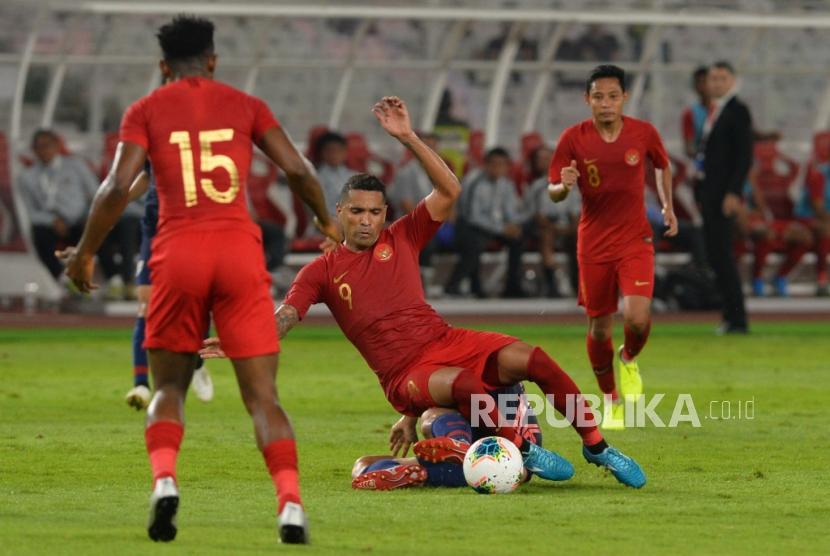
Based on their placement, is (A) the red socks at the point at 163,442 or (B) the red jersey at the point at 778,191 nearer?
(A) the red socks at the point at 163,442

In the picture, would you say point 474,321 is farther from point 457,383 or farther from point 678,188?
point 457,383

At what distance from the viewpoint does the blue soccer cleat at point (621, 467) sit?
926 cm

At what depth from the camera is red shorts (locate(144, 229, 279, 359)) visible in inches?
293

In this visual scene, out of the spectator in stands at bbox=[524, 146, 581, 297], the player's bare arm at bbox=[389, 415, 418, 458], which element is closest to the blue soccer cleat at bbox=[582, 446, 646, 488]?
the player's bare arm at bbox=[389, 415, 418, 458]

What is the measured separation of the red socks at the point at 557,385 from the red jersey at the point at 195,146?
2.20 m

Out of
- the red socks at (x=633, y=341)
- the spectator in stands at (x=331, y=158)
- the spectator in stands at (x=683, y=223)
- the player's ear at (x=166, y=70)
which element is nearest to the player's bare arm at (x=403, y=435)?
the player's ear at (x=166, y=70)

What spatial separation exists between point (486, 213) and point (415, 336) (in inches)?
593

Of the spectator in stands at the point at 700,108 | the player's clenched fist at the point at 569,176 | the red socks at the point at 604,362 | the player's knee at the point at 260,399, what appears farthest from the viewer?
the spectator in stands at the point at 700,108

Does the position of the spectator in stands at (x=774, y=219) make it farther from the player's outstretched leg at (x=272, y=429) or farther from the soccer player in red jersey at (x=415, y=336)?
the player's outstretched leg at (x=272, y=429)

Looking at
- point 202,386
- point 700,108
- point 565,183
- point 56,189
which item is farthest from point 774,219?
point 565,183

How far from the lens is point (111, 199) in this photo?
7.46m

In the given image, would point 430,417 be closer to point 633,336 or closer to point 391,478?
point 391,478

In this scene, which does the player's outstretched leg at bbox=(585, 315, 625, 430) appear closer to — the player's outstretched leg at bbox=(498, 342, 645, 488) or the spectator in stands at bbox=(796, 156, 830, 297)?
the player's outstretched leg at bbox=(498, 342, 645, 488)

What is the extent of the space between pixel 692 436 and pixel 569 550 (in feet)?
15.1
